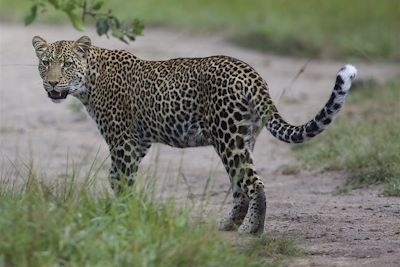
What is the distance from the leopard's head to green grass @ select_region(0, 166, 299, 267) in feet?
5.94

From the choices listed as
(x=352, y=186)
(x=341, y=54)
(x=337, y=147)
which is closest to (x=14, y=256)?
(x=352, y=186)

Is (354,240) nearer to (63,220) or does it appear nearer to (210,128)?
(210,128)

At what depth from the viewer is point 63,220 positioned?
654 centimetres

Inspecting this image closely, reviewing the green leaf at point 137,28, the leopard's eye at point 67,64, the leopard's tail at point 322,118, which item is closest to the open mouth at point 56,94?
the leopard's eye at point 67,64

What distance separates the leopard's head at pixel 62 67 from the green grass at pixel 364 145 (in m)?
2.66

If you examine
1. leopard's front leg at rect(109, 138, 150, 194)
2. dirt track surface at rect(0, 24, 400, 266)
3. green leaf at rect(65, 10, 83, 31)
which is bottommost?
dirt track surface at rect(0, 24, 400, 266)

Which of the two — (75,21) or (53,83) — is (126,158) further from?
(75,21)

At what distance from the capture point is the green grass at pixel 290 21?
1877 centimetres

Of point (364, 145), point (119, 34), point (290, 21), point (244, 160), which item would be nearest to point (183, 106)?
point (244, 160)

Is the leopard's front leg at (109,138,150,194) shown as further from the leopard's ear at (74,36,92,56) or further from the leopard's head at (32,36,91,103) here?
the leopard's ear at (74,36,92,56)

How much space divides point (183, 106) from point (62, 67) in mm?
1058

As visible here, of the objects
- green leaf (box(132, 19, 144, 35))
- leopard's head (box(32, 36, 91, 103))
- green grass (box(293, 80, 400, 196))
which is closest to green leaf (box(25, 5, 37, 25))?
leopard's head (box(32, 36, 91, 103))

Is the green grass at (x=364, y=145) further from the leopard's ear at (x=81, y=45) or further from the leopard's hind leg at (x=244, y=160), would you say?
the leopard's ear at (x=81, y=45)

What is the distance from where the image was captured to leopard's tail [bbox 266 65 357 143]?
742cm
